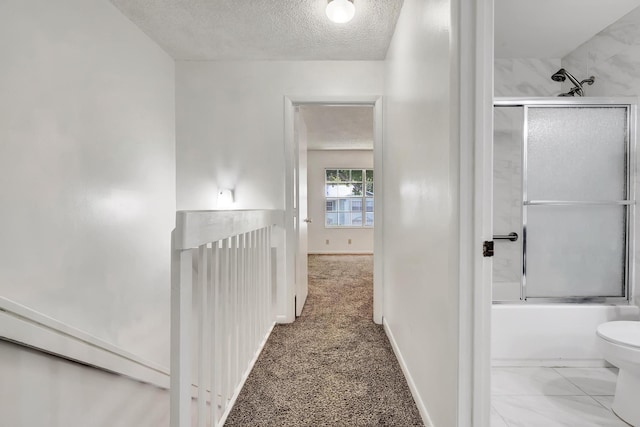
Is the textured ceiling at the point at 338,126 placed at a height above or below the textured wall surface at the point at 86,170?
above

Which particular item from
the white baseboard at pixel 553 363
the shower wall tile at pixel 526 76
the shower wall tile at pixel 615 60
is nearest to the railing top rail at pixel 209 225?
the white baseboard at pixel 553 363

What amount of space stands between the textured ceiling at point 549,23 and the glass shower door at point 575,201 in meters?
0.59

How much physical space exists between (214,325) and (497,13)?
8.61 ft

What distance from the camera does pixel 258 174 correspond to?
281 cm

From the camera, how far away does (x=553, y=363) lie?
2.04 metres

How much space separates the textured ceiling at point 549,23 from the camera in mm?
2035

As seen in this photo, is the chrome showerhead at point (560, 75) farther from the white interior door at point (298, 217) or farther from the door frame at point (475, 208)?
the white interior door at point (298, 217)

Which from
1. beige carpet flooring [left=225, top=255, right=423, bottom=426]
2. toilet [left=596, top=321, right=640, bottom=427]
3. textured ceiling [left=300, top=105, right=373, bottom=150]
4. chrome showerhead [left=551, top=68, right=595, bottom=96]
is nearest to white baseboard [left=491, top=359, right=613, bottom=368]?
toilet [left=596, top=321, right=640, bottom=427]

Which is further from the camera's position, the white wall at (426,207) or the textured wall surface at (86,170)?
the textured wall surface at (86,170)

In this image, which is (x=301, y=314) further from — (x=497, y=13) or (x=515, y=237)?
(x=497, y=13)

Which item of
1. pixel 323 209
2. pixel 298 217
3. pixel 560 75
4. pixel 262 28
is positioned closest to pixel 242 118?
pixel 262 28

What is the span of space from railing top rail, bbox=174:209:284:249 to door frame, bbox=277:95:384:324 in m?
0.89

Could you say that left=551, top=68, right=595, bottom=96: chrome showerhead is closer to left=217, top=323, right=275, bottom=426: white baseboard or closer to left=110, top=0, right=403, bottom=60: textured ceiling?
left=110, top=0, right=403, bottom=60: textured ceiling

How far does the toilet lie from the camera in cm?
145
